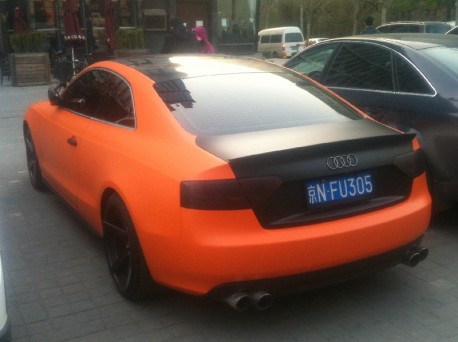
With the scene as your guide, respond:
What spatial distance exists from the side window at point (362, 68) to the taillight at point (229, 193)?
266 cm

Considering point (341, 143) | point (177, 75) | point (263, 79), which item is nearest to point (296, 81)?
point (263, 79)

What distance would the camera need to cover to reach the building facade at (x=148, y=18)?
898 inches

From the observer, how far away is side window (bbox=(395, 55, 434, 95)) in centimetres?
517

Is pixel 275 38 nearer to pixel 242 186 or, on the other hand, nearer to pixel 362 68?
pixel 362 68

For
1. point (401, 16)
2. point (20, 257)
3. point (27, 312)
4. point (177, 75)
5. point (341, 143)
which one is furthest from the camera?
point (401, 16)

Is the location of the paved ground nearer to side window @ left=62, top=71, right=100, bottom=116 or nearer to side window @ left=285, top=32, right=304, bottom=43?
side window @ left=62, top=71, right=100, bottom=116

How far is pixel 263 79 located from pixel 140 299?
5.68ft

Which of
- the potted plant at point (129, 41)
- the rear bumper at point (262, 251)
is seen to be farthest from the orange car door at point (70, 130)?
the potted plant at point (129, 41)

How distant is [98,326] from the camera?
3.72 meters

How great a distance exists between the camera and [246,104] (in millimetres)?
4109

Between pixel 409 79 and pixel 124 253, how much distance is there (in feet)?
9.36

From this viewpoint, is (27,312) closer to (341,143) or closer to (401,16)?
(341,143)

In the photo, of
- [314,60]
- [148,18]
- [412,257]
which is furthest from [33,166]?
[148,18]

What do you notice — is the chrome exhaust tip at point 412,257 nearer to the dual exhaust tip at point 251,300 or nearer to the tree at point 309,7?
the dual exhaust tip at point 251,300
